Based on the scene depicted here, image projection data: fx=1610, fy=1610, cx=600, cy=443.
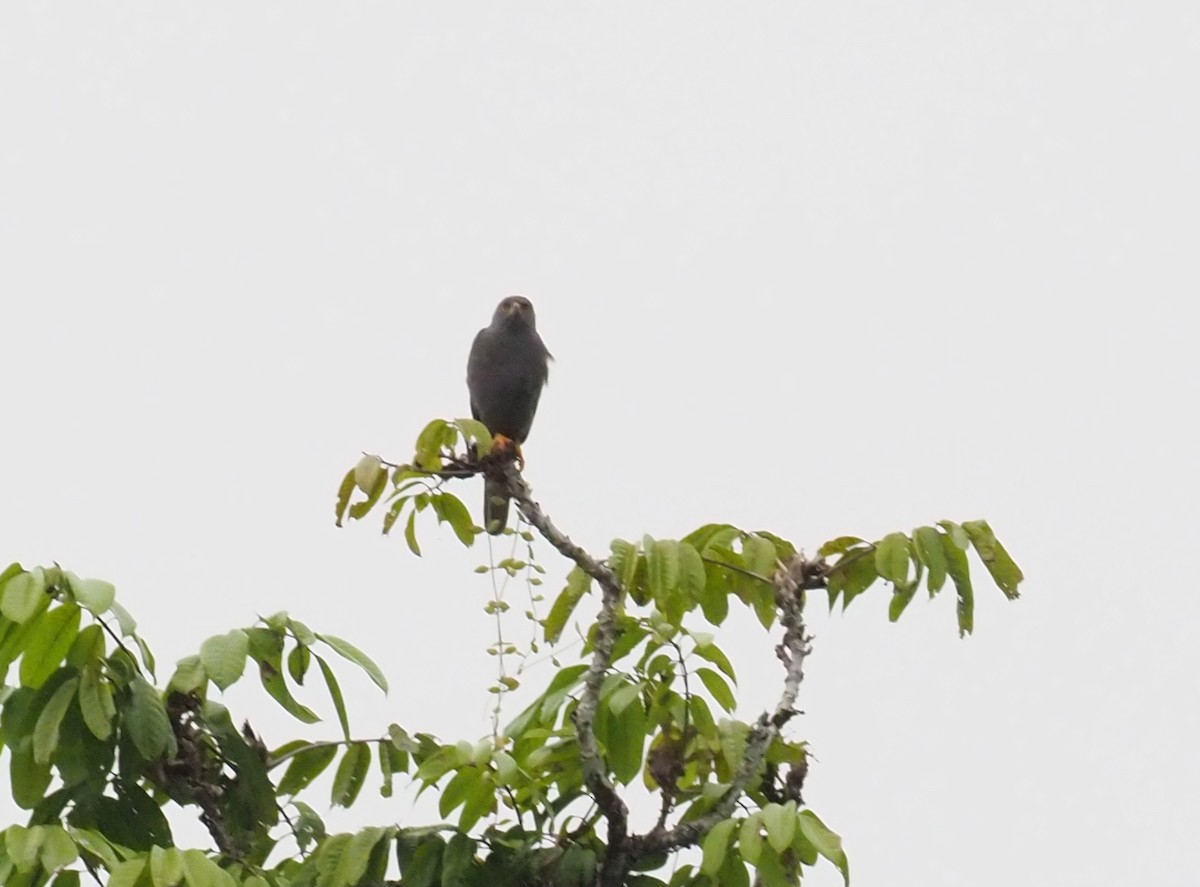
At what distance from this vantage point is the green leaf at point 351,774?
3.66 meters

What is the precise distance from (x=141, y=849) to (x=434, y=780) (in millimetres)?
683

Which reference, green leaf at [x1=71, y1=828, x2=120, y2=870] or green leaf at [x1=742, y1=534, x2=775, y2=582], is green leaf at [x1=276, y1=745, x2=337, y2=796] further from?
green leaf at [x1=742, y1=534, x2=775, y2=582]

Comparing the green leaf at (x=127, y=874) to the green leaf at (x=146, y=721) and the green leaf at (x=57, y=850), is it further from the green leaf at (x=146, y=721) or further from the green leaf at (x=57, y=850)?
the green leaf at (x=146, y=721)

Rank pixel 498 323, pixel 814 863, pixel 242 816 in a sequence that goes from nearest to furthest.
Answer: pixel 814 863
pixel 242 816
pixel 498 323

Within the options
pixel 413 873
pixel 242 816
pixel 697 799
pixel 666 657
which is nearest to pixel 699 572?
pixel 666 657

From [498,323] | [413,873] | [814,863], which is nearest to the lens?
[814,863]

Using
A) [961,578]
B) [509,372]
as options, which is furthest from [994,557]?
[509,372]

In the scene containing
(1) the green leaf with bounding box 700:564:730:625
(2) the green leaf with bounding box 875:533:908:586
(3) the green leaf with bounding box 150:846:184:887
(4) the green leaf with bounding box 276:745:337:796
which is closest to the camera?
(3) the green leaf with bounding box 150:846:184:887

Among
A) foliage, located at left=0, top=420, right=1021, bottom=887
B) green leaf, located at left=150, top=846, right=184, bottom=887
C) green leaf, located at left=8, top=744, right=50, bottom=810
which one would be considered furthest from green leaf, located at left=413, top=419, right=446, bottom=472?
green leaf, located at left=150, top=846, right=184, bottom=887

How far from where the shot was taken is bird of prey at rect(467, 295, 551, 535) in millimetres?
6816

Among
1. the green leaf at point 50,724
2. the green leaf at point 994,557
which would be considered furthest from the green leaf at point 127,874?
the green leaf at point 994,557

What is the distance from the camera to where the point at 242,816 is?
3.60 metres

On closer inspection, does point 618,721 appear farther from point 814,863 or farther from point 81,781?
point 81,781

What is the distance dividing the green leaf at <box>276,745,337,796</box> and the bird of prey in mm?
3104
